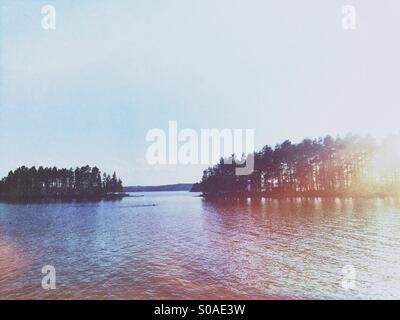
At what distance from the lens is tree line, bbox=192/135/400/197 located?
58.1 meters

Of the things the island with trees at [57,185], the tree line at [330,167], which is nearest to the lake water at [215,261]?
the tree line at [330,167]

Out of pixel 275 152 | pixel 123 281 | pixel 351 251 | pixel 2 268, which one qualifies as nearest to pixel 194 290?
pixel 123 281

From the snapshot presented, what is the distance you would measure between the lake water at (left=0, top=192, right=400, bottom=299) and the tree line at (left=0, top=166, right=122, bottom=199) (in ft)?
281

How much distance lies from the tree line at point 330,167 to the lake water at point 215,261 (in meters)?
28.7

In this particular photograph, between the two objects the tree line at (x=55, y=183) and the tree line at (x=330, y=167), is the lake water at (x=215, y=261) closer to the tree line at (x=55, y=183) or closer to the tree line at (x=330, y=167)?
the tree line at (x=330, y=167)

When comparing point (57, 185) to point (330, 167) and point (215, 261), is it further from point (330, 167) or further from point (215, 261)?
point (215, 261)

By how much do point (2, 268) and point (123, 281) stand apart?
8249mm

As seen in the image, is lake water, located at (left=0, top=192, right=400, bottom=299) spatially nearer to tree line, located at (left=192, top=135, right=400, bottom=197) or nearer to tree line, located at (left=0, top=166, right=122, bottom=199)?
tree line, located at (left=192, top=135, right=400, bottom=197)

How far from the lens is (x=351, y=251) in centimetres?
1925

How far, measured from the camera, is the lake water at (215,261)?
13.6m

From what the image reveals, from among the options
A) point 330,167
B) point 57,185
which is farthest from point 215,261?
point 57,185

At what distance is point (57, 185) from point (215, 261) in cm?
11078

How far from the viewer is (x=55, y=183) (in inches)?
4611

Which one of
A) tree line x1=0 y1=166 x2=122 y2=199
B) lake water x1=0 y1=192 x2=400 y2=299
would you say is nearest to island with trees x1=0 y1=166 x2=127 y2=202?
tree line x1=0 y1=166 x2=122 y2=199
